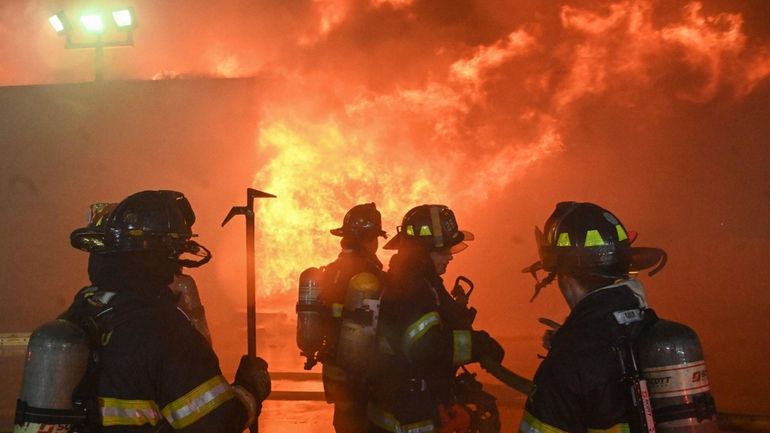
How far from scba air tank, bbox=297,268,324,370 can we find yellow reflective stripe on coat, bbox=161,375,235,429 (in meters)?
2.12

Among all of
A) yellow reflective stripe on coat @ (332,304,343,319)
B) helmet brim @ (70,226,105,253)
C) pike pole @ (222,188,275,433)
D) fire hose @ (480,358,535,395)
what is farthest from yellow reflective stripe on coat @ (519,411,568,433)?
yellow reflective stripe on coat @ (332,304,343,319)

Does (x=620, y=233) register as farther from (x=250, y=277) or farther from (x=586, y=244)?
(x=250, y=277)

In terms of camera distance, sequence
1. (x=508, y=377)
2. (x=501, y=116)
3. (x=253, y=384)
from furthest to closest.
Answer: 1. (x=501, y=116)
2. (x=508, y=377)
3. (x=253, y=384)

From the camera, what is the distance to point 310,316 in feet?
14.1

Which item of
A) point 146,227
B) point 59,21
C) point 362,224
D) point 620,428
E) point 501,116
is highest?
point 59,21

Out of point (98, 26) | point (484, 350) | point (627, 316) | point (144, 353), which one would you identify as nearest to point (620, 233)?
point (627, 316)

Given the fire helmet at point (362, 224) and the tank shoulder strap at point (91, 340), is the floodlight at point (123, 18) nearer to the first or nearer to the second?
the fire helmet at point (362, 224)

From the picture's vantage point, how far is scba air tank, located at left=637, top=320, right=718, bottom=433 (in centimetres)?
182

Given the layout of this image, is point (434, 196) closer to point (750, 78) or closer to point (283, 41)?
point (283, 41)

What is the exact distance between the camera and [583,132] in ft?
42.4

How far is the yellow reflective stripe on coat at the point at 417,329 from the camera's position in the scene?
3.00m

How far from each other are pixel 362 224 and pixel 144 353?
2.45 m

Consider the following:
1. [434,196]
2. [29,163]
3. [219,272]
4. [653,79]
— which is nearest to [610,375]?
[434,196]

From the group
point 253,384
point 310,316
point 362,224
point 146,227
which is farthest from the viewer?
point 362,224
